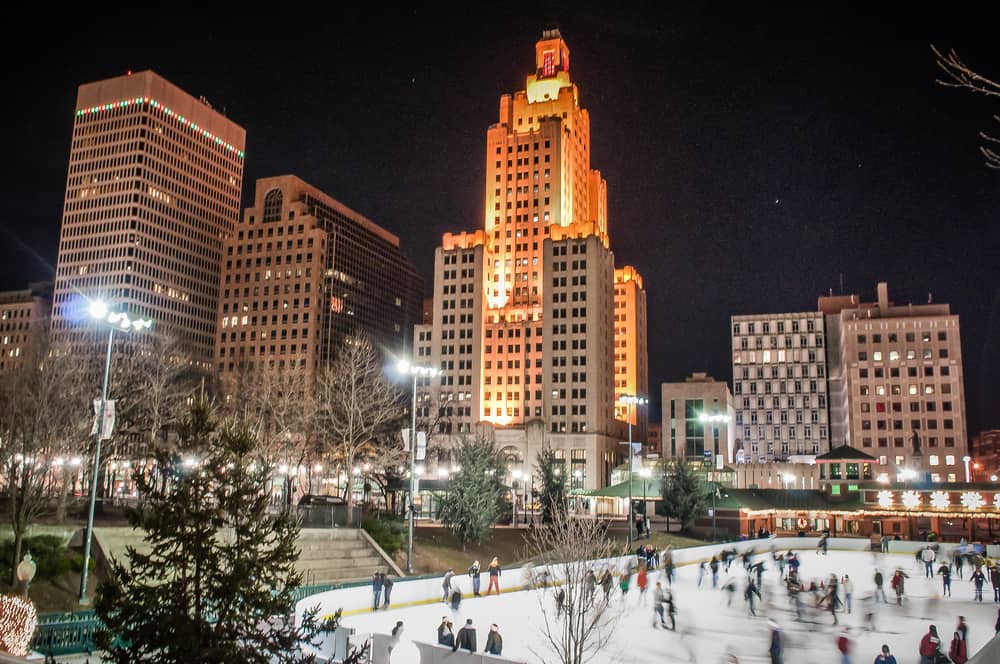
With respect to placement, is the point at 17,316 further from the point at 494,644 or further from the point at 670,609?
the point at 494,644

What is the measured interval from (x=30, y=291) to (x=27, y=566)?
176221 millimetres

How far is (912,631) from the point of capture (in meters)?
29.8

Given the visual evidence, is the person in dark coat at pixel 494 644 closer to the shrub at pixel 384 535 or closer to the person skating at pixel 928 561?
the shrub at pixel 384 535

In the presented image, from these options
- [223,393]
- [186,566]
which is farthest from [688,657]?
[223,393]

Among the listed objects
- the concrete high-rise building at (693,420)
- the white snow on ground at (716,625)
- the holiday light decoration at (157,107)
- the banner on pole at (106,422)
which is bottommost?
the white snow on ground at (716,625)

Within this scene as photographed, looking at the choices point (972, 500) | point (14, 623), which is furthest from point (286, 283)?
point (14, 623)

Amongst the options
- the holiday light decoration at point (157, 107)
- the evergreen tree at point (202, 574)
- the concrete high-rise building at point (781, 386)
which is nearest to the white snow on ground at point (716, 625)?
the evergreen tree at point (202, 574)

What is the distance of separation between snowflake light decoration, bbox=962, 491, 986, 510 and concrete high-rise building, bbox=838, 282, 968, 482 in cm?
6028

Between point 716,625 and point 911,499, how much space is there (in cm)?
5556

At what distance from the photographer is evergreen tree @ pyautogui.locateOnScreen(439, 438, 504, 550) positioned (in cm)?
4972

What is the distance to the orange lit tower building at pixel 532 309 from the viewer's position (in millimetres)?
135125

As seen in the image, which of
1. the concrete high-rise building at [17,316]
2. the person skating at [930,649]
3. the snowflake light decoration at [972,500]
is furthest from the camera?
the concrete high-rise building at [17,316]

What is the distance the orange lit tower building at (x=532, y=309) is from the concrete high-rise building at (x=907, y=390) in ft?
134

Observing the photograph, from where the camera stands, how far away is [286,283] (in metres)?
166
